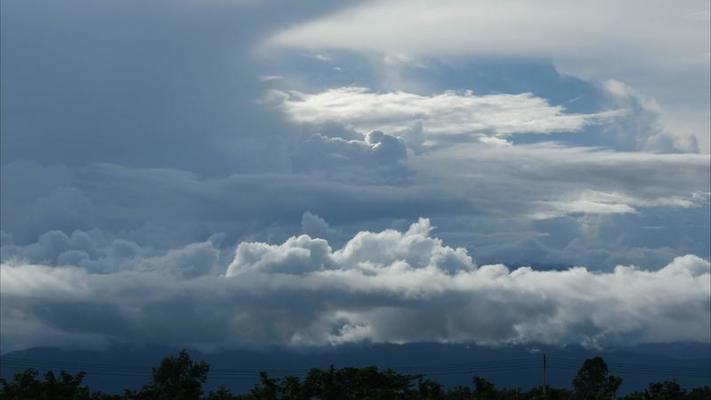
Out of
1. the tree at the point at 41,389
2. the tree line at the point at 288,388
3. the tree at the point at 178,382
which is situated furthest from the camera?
the tree at the point at 178,382

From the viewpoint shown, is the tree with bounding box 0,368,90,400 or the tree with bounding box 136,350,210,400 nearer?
the tree with bounding box 0,368,90,400

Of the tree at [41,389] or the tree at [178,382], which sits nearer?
the tree at [41,389]

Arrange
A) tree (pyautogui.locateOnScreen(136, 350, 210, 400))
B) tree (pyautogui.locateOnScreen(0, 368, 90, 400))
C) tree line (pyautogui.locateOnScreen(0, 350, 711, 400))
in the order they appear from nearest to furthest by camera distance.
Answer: tree line (pyautogui.locateOnScreen(0, 350, 711, 400)) < tree (pyautogui.locateOnScreen(0, 368, 90, 400)) < tree (pyautogui.locateOnScreen(136, 350, 210, 400))

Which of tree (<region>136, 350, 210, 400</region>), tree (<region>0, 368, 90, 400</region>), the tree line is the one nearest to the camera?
the tree line

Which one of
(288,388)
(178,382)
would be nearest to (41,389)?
(178,382)

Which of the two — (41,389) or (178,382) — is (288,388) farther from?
(41,389)

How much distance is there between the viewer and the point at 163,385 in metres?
197

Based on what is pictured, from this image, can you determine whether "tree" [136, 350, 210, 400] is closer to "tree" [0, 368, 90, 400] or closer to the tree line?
the tree line

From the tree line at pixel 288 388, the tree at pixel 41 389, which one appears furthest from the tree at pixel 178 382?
the tree at pixel 41 389

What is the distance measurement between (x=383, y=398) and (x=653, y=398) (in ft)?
152

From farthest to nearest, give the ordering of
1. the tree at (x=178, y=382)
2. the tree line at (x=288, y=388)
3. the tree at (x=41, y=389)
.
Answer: the tree at (x=178, y=382) → the tree at (x=41, y=389) → the tree line at (x=288, y=388)

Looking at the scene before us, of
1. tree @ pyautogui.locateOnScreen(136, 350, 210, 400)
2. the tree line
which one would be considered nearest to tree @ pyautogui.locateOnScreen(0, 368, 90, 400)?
the tree line

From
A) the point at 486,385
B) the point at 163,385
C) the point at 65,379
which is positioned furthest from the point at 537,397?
the point at 65,379

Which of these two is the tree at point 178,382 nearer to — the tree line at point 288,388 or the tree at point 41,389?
the tree line at point 288,388
